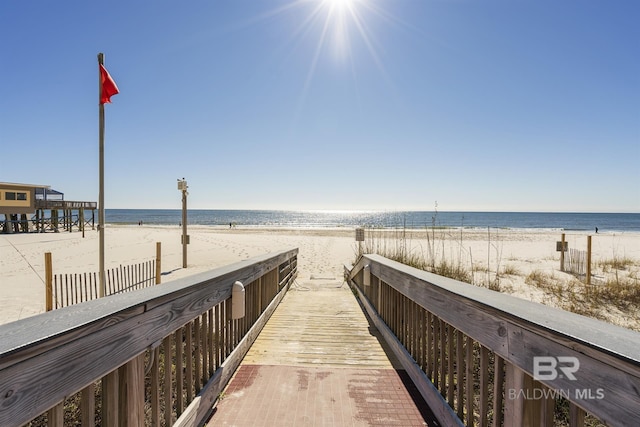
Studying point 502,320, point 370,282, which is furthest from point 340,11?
point 502,320

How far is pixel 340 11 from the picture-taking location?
7480 mm

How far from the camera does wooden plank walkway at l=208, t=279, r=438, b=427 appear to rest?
7.23 feet

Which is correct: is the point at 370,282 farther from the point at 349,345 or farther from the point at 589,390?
the point at 589,390

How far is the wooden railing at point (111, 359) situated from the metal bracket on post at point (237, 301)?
8 centimetres

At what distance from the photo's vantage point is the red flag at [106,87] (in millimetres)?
5582

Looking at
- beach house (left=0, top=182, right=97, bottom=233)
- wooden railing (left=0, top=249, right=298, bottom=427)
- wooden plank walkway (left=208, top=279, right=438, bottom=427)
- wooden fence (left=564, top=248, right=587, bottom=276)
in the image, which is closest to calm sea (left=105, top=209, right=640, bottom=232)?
wooden fence (left=564, top=248, right=587, bottom=276)

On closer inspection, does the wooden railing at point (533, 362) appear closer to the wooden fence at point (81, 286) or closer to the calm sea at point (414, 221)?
the wooden fence at point (81, 286)

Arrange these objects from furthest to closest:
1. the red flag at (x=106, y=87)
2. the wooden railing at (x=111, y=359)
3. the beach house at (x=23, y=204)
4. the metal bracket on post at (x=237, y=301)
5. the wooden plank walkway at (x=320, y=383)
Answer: the beach house at (x=23, y=204) < the red flag at (x=106, y=87) < the metal bracket on post at (x=237, y=301) < the wooden plank walkway at (x=320, y=383) < the wooden railing at (x=111, y=359)

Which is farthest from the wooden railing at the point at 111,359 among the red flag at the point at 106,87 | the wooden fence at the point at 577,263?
the wooden fence at the point at 577,263

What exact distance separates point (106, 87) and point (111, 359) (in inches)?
235

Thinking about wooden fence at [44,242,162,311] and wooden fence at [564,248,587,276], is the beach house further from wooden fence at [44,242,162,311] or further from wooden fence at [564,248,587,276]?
wooden fence at [564,248,587,276]

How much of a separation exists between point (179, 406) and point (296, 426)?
0.75m

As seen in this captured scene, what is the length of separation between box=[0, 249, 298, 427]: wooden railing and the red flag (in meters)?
4.83

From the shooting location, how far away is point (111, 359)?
1.24 meters
